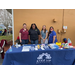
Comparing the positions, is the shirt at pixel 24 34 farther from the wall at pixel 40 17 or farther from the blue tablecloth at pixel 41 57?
the blue tablecloth at pixel 41 57

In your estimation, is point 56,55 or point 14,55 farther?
point 56,55

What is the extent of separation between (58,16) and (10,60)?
3250mm

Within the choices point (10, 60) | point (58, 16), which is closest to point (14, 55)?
point (10, 60)

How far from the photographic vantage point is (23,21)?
3.40 m

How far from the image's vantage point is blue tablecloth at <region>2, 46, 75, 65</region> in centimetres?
172

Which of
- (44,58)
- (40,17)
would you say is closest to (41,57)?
(44,58)

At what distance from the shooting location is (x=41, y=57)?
1814 millimetres

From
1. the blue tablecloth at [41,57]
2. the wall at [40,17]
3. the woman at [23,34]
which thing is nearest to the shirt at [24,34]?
the woman at [23,34]

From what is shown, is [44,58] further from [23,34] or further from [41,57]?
[23,34]

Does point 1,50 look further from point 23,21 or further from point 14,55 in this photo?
point 23,21

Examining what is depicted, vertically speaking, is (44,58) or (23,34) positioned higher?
(23,34)

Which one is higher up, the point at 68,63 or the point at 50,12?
the point at 50,12

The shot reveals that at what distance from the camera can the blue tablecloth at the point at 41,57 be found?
5.65 ft

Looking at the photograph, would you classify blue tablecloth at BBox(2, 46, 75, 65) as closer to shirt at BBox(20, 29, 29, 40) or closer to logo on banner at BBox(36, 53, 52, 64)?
logo on banner at BBox(36, 53, 52, 64)
